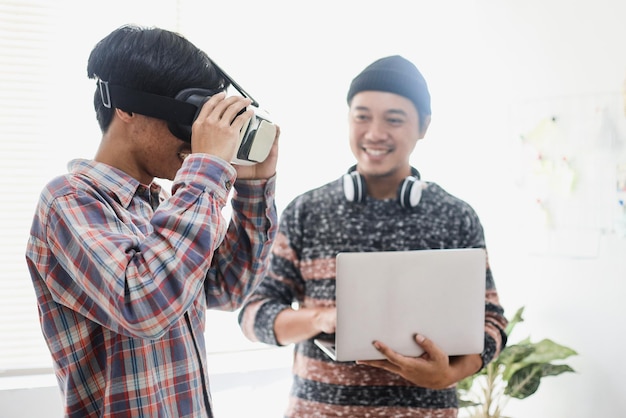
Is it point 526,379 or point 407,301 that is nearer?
point 407,301

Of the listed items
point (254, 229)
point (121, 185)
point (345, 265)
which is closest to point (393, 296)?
point (345, 265)

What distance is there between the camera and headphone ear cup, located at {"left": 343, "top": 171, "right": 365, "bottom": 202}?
1.61 meters

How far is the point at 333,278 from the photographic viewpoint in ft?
5.09

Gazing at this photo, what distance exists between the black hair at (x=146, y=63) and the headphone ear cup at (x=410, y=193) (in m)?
0.72

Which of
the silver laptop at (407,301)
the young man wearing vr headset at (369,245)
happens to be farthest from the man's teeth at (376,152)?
the silver laptop at (407,301)

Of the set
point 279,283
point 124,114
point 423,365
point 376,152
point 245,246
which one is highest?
point 124,114

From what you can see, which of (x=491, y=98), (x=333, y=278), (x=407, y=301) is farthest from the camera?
(x=491, y=98)

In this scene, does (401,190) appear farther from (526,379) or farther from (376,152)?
(526,379)

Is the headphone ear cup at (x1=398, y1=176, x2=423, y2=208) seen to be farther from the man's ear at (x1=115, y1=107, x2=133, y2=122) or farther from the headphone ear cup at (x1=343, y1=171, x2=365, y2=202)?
the man's ear at (x1=115, y1=107, x2=133, y2=122)

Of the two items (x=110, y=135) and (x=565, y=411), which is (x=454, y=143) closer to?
(x=565, y=411)

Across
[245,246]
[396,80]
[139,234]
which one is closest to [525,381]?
[396,80]

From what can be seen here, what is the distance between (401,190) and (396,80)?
282 millimetres

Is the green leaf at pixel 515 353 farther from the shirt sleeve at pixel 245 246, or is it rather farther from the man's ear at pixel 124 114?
the man's ear at pixel 124 114

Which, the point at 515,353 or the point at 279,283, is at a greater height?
the point at 279,283
